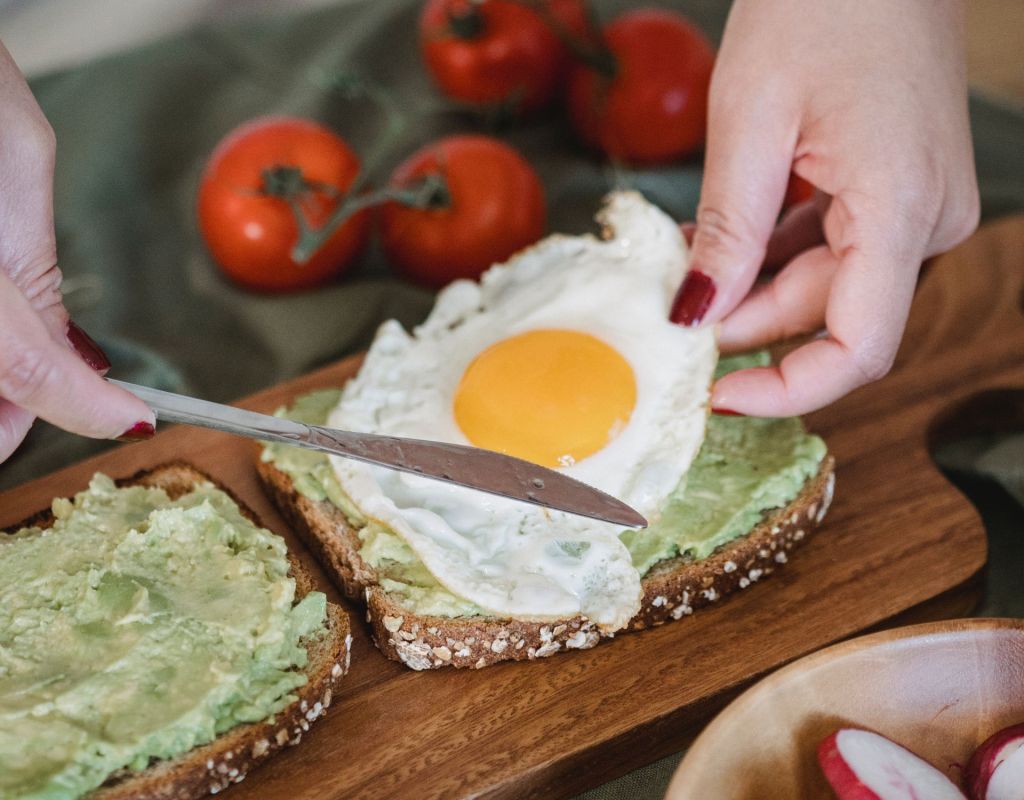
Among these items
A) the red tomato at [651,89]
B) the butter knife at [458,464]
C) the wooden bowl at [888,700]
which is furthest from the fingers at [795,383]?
the red tomato at [651,89]

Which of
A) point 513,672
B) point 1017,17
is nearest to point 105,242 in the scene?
point 513,672

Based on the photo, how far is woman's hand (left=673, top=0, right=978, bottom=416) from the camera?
101 inches

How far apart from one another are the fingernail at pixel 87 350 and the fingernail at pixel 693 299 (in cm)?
145

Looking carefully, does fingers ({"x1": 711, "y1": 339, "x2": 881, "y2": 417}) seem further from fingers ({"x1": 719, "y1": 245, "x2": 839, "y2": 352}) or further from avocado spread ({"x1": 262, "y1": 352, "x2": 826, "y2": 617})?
fingers ({"x1": 719, "y1": 245, "x2": 839, "y2": 352})

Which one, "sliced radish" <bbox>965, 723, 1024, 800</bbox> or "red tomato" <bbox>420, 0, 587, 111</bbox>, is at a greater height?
"red tomato" <bbox>420, 0, 587, 111</bbox>

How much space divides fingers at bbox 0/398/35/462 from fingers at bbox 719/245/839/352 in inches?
70.3

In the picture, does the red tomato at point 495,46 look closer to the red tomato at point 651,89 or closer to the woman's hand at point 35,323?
the red tomato at point 651,89

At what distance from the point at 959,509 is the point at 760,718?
117cm

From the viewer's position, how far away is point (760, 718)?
6.30ft

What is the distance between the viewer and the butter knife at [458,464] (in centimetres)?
230

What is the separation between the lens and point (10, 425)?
2340 mm

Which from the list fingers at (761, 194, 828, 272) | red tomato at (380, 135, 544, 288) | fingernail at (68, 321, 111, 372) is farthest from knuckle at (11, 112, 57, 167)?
fingers at (761, 194, 828, 272)

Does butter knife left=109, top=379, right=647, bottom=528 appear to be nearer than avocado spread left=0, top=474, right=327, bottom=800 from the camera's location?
No

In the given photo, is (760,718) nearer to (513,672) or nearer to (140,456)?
(513,672)
